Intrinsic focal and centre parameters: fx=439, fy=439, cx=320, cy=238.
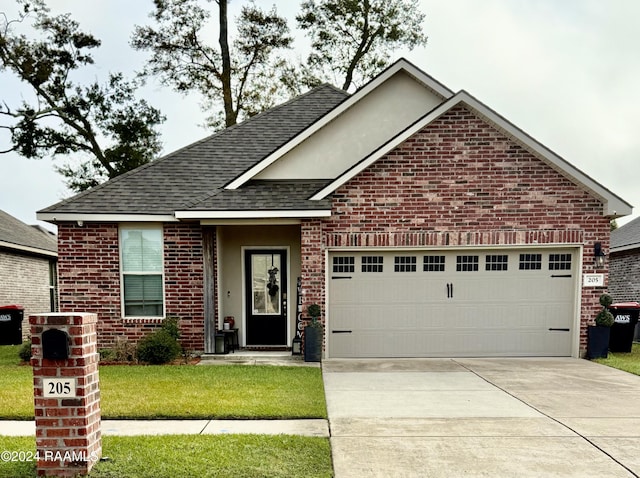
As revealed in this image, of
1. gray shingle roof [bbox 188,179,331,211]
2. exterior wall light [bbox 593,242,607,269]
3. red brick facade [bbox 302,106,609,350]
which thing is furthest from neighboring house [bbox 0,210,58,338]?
exterior wall light [bbox 593,242,607,269]

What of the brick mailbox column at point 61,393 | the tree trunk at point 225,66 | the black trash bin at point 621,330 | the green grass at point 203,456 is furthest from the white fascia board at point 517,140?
the tree trunk at point 225,66

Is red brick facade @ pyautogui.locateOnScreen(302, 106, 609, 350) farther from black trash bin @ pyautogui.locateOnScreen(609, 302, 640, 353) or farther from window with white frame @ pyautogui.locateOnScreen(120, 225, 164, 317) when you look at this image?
window with white frame @ pyautogui.locateOnScreen(120, 225, 164, 317)

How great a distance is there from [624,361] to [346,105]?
301 inches

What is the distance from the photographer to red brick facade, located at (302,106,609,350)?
8.55 metres

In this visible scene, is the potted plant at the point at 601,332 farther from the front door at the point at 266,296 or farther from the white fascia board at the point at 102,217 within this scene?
the white fascia board at the point at 102,217

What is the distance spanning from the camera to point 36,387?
3.71 meters

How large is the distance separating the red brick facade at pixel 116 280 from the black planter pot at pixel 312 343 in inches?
92.2

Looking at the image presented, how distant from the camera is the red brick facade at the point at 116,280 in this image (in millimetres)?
9070

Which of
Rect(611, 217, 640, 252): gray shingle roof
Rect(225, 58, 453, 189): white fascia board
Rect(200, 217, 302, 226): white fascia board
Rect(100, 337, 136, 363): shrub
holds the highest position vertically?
Rect(225, 58, 453, 189): white fascia board

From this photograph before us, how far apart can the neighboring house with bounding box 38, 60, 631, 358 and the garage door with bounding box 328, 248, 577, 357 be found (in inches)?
1.0

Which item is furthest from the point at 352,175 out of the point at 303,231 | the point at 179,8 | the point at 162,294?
the point at 179,8

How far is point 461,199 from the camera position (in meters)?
8.59

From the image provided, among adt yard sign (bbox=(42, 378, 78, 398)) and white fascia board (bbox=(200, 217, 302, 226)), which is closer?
adt yard sign (bbox=(42, 378, 78, 398))

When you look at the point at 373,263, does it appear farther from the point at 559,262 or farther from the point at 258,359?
the point at 559,262
